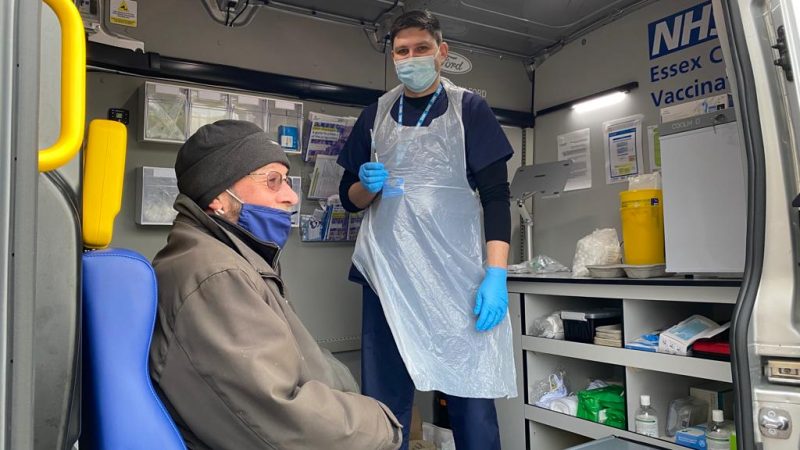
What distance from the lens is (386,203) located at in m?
2.25

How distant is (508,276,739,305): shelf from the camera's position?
1.81 meters

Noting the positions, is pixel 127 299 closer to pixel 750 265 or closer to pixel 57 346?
pixel 57 346

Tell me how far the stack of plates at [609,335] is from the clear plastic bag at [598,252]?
0.78ft

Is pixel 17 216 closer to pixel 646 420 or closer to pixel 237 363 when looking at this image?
pixel 237 363

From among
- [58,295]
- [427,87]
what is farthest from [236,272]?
[427,87]

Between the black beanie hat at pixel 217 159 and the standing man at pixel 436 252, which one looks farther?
the standing man at pixel 436 252

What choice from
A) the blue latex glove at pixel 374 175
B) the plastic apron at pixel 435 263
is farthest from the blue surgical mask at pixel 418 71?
the blue latex glove at pixel 374 175

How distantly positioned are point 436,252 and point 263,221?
2.93ft

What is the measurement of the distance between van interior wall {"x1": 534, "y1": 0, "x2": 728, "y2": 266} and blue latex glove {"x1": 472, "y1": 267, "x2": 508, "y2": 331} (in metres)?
1.21

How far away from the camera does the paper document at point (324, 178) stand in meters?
2.91

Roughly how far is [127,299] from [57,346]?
0.16m

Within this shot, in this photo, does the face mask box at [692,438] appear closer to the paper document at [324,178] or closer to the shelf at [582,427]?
the shelf at [582,427]

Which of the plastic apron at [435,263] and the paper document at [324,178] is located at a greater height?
the paper document at [324,178]

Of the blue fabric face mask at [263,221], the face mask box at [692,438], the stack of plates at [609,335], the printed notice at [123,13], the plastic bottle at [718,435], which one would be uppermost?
the printed notice at [123,13]
